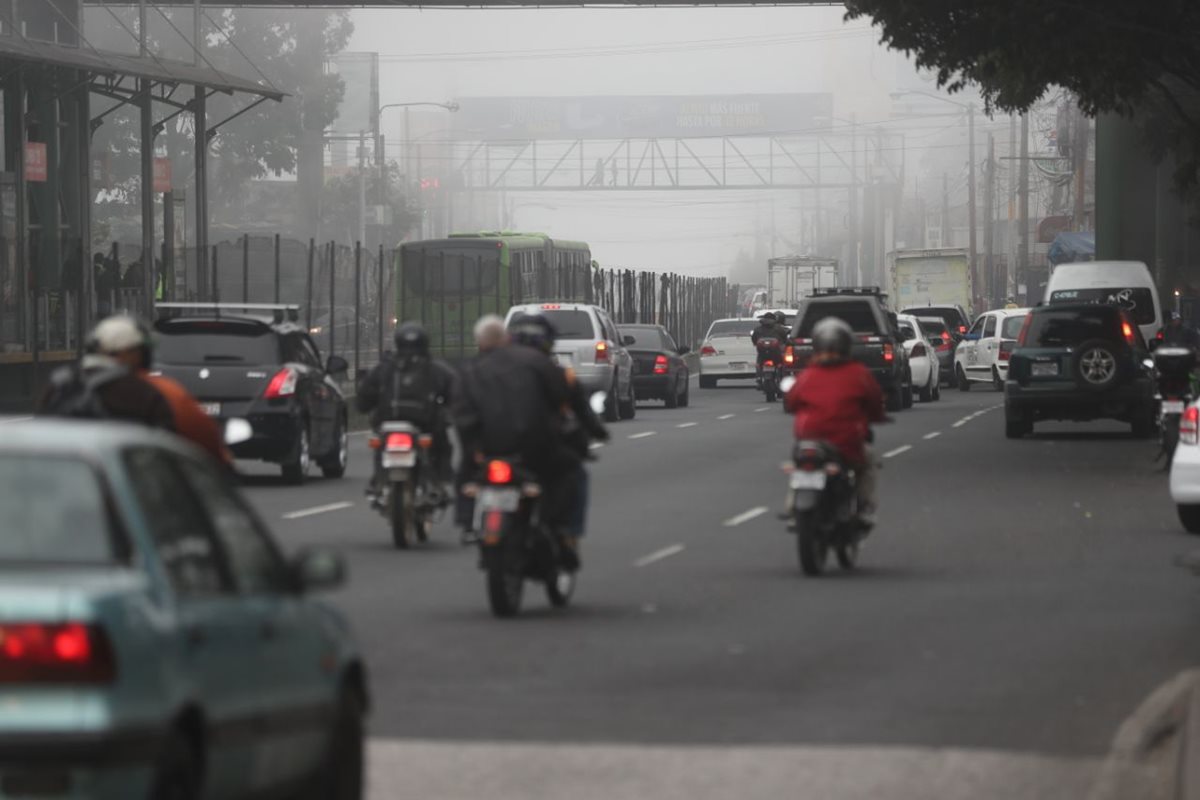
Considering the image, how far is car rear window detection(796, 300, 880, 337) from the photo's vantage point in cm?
4025

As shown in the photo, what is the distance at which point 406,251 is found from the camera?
46750 mm

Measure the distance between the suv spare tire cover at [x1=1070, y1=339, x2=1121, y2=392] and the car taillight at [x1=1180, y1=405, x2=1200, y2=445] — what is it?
42.6ft

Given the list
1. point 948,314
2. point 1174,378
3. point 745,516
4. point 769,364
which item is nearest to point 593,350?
point 769,364

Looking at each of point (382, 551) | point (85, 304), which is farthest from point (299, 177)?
point (382, 551)

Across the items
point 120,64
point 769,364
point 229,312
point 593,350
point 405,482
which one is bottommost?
point 769,364

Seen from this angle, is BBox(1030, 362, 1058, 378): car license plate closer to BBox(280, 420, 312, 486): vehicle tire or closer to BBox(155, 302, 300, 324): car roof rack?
BBox(155, 302, 300, 324): car roof rack

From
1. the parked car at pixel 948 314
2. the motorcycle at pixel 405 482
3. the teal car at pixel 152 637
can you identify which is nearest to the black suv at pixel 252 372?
the motorcycle at pixel 405 482

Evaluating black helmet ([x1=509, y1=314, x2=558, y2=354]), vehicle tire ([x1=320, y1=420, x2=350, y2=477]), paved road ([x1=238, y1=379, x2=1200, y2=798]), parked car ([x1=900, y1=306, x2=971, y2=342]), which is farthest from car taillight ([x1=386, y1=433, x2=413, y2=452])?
parked car ([x1=900, y1=306, x2=971, y2=342])

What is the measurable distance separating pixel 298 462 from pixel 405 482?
647cm

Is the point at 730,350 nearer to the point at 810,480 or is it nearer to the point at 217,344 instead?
the point at 217,344

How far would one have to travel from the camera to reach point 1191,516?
63.9ft

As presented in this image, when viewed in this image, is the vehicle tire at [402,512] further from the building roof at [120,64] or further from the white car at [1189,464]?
the building roof at [120,64]

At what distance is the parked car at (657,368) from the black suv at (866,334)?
3460 mm

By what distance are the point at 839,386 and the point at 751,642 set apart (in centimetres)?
371
